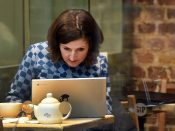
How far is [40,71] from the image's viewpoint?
2.22 metres

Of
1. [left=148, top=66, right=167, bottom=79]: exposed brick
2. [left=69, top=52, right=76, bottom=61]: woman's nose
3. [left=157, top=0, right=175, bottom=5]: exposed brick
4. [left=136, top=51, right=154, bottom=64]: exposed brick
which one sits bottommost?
[left=148, top=66, right=167, bottom=79]: exposed brick

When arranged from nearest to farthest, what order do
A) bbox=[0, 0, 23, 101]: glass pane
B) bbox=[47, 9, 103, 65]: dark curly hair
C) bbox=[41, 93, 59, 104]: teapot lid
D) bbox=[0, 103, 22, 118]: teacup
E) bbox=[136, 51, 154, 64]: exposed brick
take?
1. bbox=[41, 93, 59, 104]: teapot lid
2. bbox=[0, 103, 22, 118]: teacup
3. bbox=[47, 9, 103, 65]: dark curly hair
4. bbox=[0, 0, 23, 101]: glass pane
5. bbox=[136, 51, 154, 64]: exposed brick

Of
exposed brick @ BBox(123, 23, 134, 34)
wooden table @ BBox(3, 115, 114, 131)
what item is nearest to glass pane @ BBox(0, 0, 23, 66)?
wooden table @ BBox(3, 115, 114, 131)

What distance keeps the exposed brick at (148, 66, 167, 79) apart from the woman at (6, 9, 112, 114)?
1.41 m

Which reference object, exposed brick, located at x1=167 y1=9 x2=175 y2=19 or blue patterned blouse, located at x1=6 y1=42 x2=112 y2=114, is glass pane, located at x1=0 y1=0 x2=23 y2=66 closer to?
blue patterned blouse, located at x1=6 y1=42 x2=112 y2=114

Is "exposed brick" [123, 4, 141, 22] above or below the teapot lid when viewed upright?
above

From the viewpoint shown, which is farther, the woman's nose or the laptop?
the woman's nose

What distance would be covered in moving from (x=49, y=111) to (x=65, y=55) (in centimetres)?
46

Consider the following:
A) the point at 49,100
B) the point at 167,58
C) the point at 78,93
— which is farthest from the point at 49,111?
the point at 167,58


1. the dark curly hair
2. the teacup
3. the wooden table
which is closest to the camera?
the wooden table

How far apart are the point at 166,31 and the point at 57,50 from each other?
158 cm

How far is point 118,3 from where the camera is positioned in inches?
145

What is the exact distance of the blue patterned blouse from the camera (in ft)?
Answer: 7.26

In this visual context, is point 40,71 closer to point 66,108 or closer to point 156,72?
point 66,108
